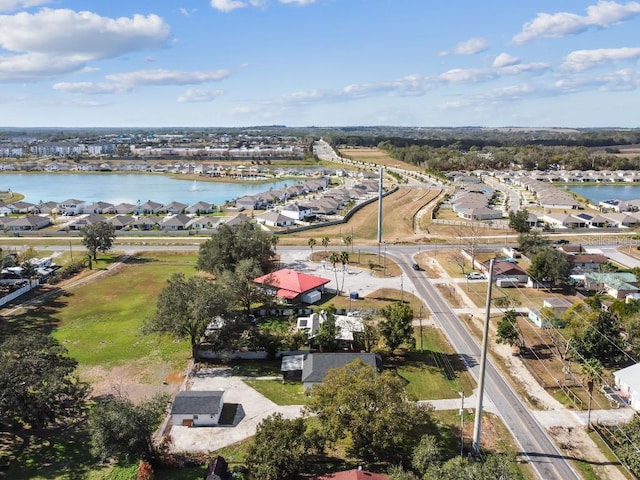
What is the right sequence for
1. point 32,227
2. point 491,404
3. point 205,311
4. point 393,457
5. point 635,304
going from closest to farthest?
point 393,457 → point 491,404 → point 205,311 → point 635,304 → point 32,227

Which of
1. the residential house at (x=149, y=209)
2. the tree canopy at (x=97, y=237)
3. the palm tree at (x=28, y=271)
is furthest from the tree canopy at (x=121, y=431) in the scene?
the residential house at (x=149, y=209)

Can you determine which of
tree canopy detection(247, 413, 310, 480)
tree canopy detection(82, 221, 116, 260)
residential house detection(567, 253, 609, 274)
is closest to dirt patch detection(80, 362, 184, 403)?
tree canopy detection(247, 413, 310, 480)

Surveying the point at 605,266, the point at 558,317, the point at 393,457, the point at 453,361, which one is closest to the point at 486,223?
the point at 605,266

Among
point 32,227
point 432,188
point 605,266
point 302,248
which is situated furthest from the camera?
point 432,188

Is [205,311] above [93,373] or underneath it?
above

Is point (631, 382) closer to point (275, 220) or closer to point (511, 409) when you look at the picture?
point (511, 409)

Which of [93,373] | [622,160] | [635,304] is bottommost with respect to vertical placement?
[93,373]

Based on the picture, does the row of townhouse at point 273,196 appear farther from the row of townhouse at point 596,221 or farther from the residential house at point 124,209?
the row of townhouse at point 596,221

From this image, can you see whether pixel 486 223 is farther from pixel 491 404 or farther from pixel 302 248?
pixel 491 404
